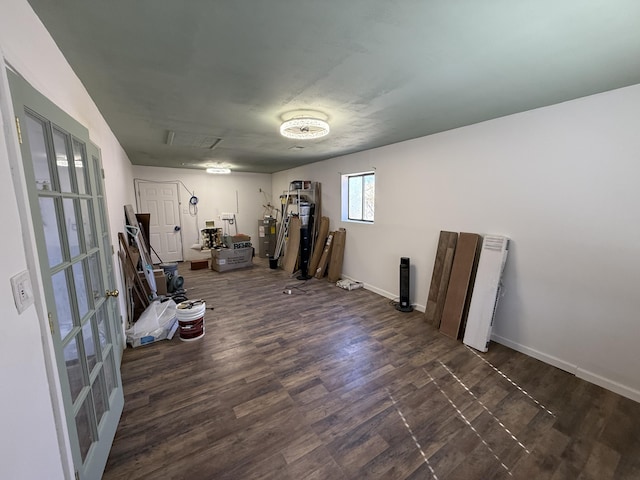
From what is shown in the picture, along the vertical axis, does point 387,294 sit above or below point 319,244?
below

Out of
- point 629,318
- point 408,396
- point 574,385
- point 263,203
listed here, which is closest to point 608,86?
point 629,318

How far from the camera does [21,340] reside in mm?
850

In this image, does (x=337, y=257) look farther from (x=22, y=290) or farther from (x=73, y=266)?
(x=22, y=290)

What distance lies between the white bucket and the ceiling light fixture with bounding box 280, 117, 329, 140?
2.23m

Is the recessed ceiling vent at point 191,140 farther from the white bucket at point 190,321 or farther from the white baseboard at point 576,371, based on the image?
the white baseboard at point 576,371

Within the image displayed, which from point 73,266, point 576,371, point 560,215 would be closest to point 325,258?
point 560,215

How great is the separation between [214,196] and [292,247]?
2.86 metres

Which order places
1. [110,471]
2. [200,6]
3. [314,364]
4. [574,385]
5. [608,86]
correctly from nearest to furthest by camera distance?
[200,6] → [110,471] → [608,86] → [574,385] → [314,364]

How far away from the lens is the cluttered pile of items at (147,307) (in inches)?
116

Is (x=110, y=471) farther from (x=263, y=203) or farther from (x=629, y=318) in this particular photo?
(x=263, y=203)

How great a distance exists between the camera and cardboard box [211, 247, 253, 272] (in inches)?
231

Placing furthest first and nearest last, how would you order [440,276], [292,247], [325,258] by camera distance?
[292,247], [325,258], [440,276]

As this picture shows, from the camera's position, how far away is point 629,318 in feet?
6.97

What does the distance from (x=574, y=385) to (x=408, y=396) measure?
4.97 ft
